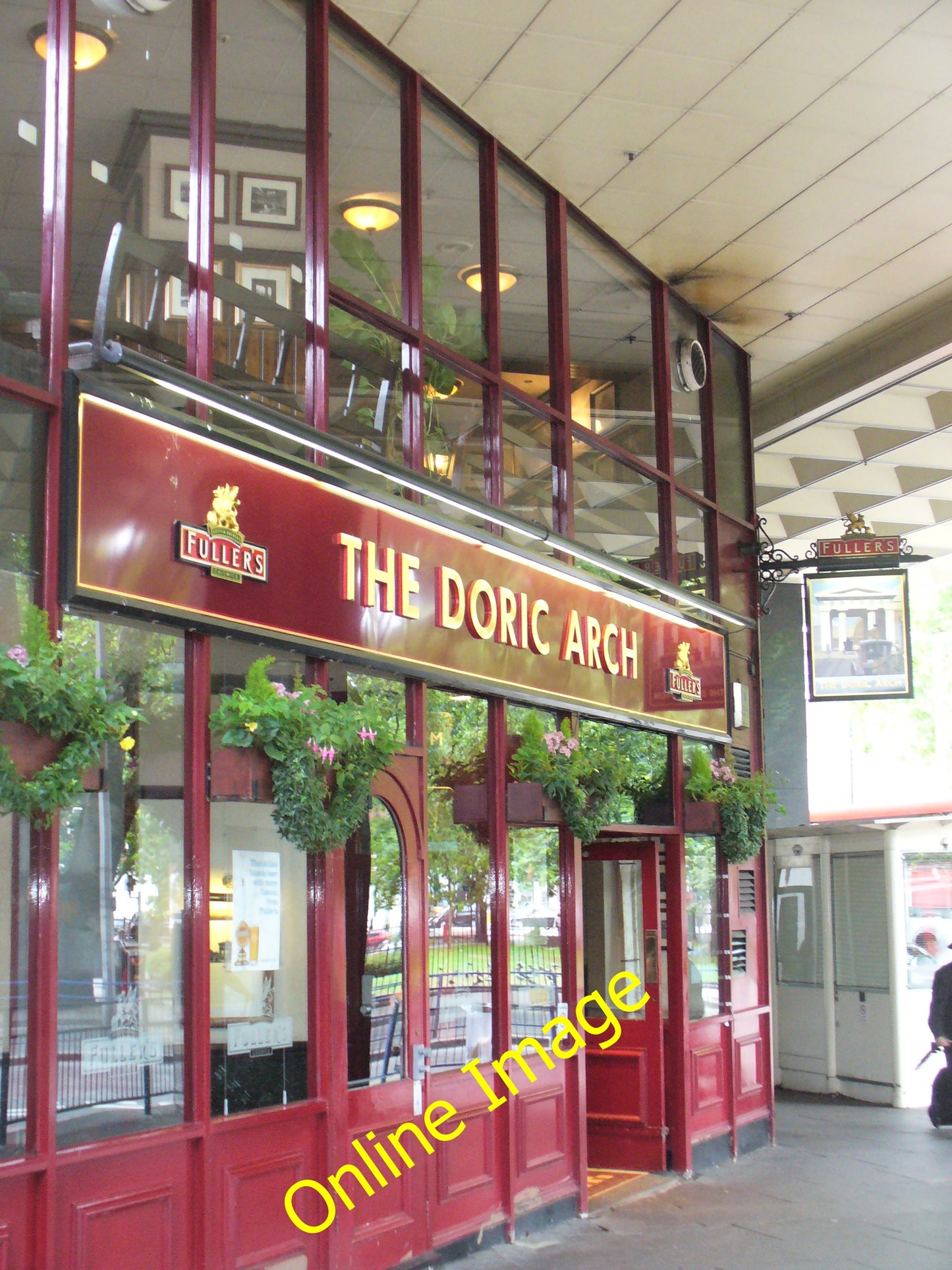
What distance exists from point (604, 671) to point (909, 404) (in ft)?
18.6

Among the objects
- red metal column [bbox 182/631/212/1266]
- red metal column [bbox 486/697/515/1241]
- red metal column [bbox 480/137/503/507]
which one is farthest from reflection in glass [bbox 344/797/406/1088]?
red metal column [bbox 480/137/503/507]

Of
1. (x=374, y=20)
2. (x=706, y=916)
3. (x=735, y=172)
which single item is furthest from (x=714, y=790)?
(x=374, y=20)

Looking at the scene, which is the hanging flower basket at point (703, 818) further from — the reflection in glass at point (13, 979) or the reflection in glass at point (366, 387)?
the reflection in glass at point (13, 979)

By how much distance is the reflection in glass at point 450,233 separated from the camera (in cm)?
718

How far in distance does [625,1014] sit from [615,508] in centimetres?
350

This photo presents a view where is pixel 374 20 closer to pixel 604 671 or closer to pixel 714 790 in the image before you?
pixel 604 671

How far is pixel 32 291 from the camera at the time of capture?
4.73 metres

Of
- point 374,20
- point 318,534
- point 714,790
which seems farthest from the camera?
point 714,790

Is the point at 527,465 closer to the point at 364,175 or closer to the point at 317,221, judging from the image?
the point at 364,175

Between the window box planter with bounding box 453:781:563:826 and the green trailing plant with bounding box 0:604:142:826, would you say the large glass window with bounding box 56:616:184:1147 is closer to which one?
the green trailing plant with bounding box 0:604:142:826

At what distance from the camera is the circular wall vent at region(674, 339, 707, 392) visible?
9.69 metres

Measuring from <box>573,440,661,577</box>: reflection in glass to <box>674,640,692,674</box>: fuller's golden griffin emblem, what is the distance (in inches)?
22.1

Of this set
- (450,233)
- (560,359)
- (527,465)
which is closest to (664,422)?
(560,359)

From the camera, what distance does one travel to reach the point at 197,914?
16.6 ft
